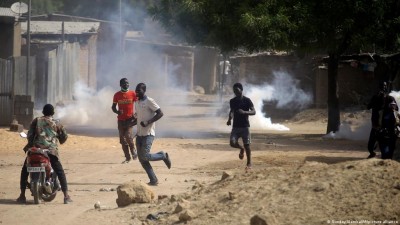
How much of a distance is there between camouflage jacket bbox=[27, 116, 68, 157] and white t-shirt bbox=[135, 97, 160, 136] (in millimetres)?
2092

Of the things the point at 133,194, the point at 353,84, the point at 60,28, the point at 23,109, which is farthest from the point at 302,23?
the point at 60,28

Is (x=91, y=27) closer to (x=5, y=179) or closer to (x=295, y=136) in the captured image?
(x=295, y=136)

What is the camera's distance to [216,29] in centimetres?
2231

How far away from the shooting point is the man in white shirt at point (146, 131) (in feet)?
38.8

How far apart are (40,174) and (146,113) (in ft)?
8.52

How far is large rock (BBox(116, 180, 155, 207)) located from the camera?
980 cm

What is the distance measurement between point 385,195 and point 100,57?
3949 cm

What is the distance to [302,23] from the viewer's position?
67.4ft

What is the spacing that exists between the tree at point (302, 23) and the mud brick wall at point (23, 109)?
544 centimetres

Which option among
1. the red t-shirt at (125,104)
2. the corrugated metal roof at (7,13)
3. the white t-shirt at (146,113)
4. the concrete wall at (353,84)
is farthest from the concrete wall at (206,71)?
the white t-shirt at (146,113)

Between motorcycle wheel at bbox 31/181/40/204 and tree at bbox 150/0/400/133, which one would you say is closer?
motorcycle wheel at bbox 31/181/40/204

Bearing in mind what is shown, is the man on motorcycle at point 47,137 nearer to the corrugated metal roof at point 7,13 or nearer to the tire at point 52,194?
the tire at point 52,194

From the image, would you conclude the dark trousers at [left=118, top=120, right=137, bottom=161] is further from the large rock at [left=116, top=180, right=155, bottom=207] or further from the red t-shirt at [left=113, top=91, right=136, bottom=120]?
the large rock at [left=116, top=180, right=155, bottom=207]

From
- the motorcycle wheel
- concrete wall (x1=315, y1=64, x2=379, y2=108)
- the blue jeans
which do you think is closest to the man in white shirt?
the blue jeans
